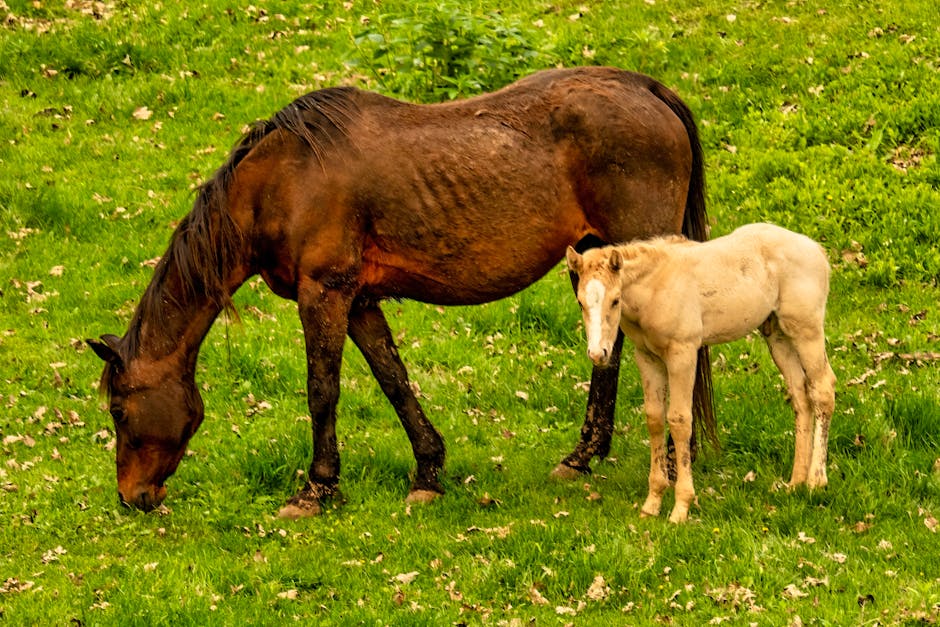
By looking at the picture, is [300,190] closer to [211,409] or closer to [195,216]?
[195,216]

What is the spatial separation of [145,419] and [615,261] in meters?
3.61

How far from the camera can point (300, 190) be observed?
9047mm

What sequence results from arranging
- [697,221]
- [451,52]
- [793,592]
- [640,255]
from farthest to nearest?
[451,52] < [697,221] < [640,255] < [793,592]

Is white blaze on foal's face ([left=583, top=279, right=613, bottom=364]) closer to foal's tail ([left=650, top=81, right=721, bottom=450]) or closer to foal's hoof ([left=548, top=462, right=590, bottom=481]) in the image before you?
foal's tail ([left=650, top=81, right=721, bottom=450])

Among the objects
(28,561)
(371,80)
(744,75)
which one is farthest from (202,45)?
(28,561)

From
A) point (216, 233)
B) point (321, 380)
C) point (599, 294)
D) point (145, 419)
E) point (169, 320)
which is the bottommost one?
point (145, 419)

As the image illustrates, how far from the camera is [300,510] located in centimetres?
916

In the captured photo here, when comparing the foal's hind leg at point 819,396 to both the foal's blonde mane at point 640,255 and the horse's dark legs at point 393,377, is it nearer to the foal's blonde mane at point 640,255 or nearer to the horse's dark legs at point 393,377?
the foal's blonde mane at point 640,255

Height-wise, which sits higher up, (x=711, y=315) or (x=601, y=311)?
(x=601, y=311)

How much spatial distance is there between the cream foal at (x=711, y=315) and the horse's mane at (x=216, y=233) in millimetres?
2327

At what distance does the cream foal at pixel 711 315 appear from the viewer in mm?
8297

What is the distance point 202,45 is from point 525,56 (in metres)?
5.11

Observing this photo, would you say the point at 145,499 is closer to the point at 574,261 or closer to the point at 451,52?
the point at 574,261

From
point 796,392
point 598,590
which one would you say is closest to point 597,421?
point 796,392
